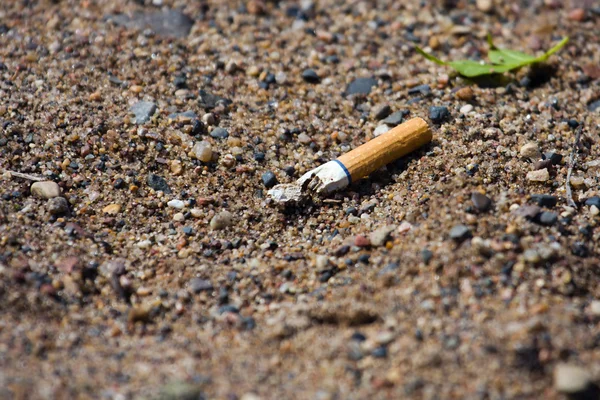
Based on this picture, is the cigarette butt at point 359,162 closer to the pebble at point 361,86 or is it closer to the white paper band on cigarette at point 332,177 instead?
the white paper band on cigarette at point 332,177

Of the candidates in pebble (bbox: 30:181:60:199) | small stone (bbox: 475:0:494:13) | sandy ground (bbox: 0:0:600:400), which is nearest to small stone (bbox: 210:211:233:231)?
sandy ground (bbox: 0:0:600:400)

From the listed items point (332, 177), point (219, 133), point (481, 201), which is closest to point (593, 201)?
point (481, 201)

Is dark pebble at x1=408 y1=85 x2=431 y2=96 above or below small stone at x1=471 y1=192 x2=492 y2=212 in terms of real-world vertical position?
above

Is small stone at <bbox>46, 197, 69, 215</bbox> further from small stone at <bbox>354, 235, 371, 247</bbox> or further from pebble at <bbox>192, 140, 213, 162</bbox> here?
small stone at <bbox>354, 235, 371, 247</bbox>


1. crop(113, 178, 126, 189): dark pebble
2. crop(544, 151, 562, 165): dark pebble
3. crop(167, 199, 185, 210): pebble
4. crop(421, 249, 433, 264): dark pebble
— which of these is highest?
crop(113, 178, 126, 189): dark pebble

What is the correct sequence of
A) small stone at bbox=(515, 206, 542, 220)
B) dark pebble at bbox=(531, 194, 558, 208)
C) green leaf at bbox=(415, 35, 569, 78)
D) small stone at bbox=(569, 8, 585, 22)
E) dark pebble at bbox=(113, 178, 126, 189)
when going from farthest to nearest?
small stone at bbox=(569, 8, 585, 22) → green leaf at bbox=(415, 35, 569, 78) → dark pebble at bbox=(113, 178, 126, 189) → dark pebble at bbox=(531, 194, 558, 208) → small stone at bbox=(515, 206, 542, 220)

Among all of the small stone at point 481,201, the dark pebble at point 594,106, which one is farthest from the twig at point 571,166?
A: the small stone at point 481,201
